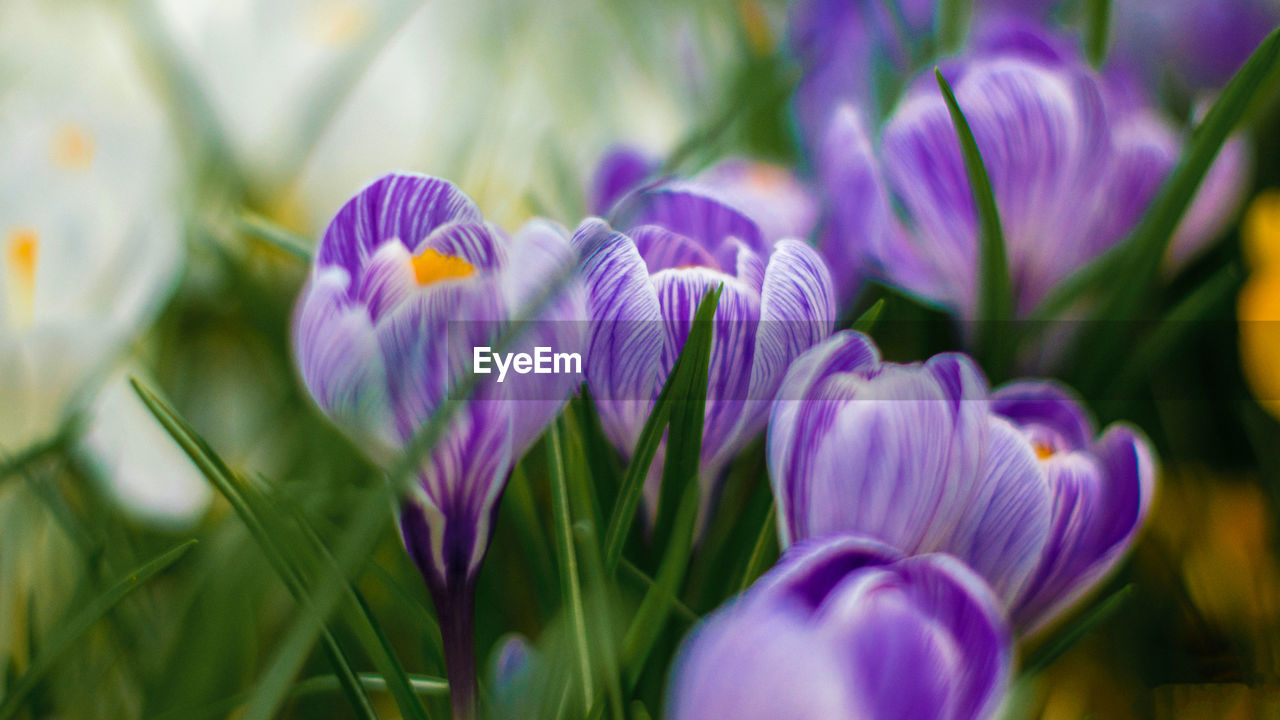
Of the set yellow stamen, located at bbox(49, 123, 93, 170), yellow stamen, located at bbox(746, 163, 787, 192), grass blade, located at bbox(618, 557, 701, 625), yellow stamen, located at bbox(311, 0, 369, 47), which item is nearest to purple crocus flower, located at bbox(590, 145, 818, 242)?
yellow stamen, located at bbox(746, 163, 787, 192)

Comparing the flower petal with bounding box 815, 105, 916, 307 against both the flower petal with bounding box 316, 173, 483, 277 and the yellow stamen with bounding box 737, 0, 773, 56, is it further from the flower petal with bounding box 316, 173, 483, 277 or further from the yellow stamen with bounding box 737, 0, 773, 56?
the yellow stamen with bounding box 737, 0, 773, 56

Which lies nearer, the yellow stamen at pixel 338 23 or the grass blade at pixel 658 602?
the grass blade at pixel 658 602

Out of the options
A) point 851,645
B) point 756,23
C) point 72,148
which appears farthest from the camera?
point 756,23

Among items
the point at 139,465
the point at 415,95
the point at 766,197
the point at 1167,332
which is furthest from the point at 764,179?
the point at 415,95

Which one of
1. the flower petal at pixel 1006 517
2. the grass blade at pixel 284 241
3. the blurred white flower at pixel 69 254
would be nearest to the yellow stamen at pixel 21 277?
the blurred white flower at pixel 69 254

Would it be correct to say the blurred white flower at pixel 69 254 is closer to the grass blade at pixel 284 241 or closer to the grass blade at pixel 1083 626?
the grass blade at pixel 284 241

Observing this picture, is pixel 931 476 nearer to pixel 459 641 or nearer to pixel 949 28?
pixel 459 641

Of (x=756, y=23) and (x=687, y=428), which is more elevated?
(x=756, y=23)
